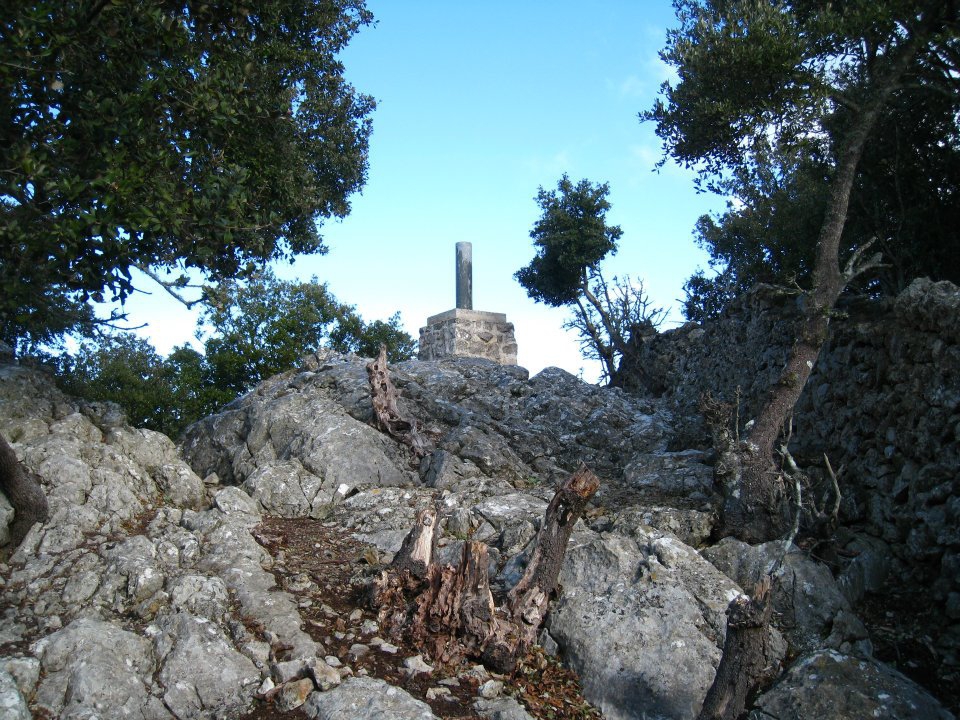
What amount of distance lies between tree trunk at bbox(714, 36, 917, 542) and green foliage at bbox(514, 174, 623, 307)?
11.0 m

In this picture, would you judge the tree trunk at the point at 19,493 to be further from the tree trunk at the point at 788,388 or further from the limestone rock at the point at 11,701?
the tree trunk at the point at 788,388

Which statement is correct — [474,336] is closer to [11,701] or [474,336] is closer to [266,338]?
[266,338]

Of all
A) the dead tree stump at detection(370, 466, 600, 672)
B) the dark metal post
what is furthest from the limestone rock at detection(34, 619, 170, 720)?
the dark metal post

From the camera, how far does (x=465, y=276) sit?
23016 millimetres

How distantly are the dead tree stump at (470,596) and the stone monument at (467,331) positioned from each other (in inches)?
498

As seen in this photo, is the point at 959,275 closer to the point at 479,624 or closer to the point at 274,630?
the point at 479,624

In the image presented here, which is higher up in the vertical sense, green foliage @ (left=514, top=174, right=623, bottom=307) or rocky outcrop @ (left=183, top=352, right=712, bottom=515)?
green foliage @ (left=514, top=174, right=623, bottom=307)

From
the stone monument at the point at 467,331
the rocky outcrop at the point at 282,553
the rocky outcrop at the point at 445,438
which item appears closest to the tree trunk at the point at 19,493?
the rocky outcrop at the point at 282,553

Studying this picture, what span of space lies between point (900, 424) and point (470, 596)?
601 cm

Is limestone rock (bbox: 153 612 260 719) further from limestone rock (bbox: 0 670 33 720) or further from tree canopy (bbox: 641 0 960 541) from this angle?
tree canopy (bbox: 641 0 960 541)

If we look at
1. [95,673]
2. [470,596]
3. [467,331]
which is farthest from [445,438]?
[467,331]

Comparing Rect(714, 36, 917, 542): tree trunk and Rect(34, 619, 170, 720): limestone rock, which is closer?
Rect(34, 619, 170, 720): limestone rock

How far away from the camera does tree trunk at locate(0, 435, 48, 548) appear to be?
8.92 meters

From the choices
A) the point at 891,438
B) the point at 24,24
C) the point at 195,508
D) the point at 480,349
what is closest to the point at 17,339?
the point at 195,508
